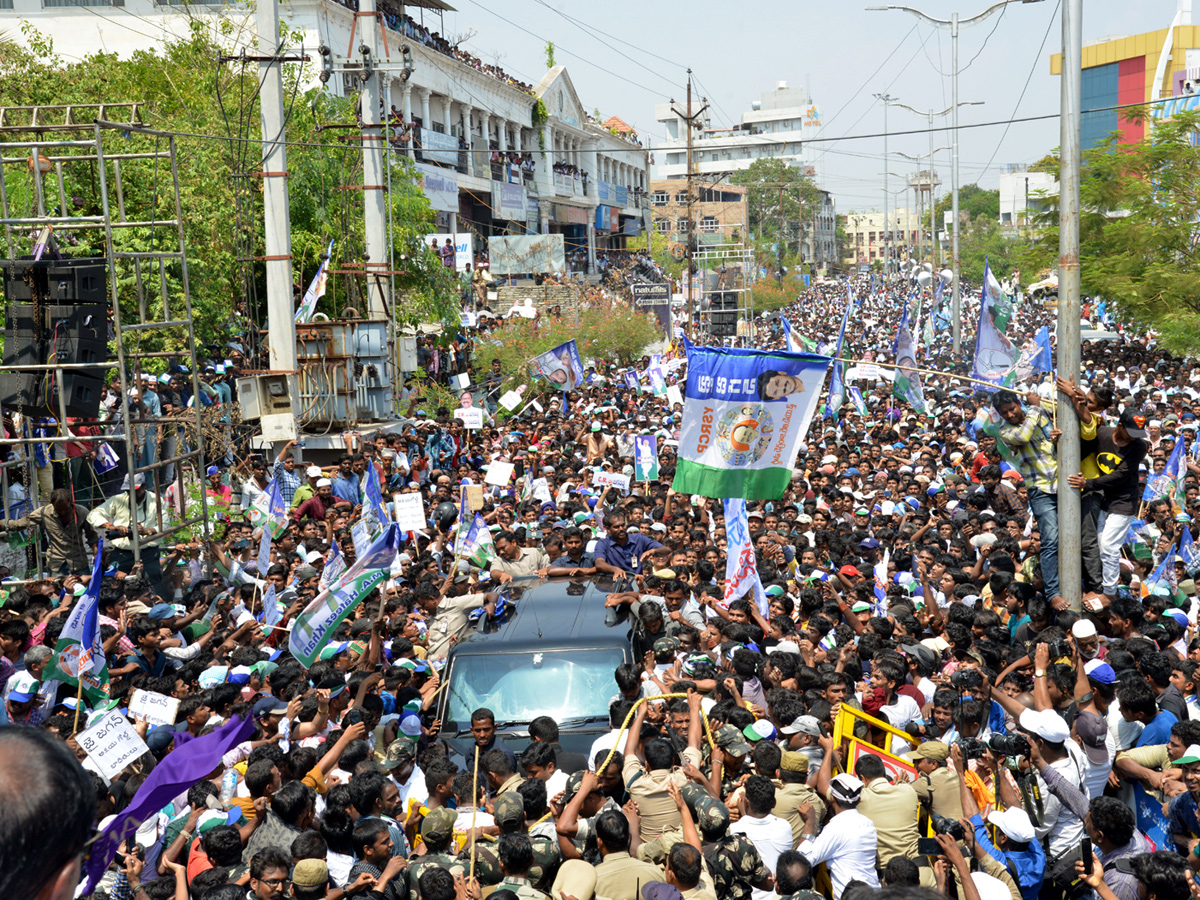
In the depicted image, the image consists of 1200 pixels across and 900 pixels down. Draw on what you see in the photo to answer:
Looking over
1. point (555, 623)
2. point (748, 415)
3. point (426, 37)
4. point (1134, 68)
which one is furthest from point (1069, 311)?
point (1134, 68)

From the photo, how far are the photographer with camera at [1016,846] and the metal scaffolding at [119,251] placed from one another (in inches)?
277

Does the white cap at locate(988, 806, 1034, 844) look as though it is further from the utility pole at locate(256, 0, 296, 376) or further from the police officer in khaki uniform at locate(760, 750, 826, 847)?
the utility pole at locate(256, 0, 296, 376)

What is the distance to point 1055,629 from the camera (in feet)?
24.9

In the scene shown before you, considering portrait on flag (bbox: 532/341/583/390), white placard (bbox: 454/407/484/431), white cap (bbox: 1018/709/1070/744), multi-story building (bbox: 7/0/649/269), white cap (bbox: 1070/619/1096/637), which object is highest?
multi-story building (bbox: 7/0/649/269)

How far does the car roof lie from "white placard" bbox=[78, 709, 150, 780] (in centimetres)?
225

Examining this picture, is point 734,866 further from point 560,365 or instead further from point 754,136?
point 754,136

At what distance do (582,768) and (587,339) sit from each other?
29047 millimetres

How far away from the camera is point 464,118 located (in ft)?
150

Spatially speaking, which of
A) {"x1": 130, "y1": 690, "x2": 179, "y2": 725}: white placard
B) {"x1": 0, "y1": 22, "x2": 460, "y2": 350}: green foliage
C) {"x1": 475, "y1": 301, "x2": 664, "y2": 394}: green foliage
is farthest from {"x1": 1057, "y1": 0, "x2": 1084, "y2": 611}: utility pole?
{"x1": 475, "y1": 301, "x2": 664, "y2": 394}: green foliage

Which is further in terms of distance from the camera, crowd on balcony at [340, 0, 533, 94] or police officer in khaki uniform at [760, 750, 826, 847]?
crowd on balcony at [340, 0, 533, 94]

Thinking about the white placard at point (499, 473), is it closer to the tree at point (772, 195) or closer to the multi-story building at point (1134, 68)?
the multi-story building at point (1134, 68)

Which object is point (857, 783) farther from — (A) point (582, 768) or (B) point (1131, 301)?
(B) point (1131, 301)

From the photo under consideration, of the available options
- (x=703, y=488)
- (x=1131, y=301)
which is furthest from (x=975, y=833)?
(x=1131, y=301)

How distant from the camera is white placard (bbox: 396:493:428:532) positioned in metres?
11.7
